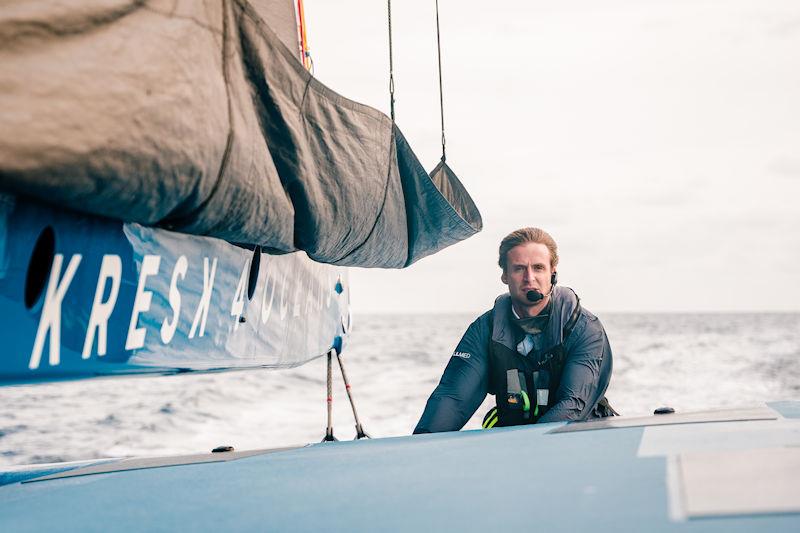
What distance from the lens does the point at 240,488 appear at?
1.64 metres

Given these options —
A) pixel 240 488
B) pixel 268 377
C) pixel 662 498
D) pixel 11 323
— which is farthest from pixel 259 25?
pixel 268 377

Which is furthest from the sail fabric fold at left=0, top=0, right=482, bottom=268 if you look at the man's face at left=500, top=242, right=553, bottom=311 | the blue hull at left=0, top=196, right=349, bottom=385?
the man's face at left=500, top=242, right=553, bottom=311

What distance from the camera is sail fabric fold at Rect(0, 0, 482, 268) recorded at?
4.24 feet

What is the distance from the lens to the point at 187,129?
1.55m

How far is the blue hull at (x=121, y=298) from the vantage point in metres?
1.57

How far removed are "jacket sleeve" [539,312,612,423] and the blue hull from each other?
1003 mm

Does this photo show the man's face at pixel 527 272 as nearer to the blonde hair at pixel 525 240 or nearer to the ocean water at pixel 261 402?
the blonde hair at pixel 525 240

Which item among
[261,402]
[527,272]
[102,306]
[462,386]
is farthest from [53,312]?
[261,402]

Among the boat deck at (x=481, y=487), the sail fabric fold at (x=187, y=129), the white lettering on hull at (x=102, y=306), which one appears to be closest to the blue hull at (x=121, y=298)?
the white lettering on hull at (x=102, y=306)

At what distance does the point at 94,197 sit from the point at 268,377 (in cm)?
1098

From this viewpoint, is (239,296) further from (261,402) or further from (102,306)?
(261,402)

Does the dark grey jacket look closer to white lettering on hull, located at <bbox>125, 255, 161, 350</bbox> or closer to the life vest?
the life vest

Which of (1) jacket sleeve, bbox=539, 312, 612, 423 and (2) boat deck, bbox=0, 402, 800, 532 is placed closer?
(2) boat deck, bbox=0, 402, 800, 532

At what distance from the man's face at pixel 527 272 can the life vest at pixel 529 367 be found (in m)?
0.07
